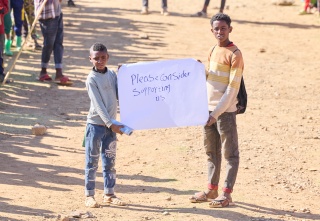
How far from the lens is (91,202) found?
8.09 m

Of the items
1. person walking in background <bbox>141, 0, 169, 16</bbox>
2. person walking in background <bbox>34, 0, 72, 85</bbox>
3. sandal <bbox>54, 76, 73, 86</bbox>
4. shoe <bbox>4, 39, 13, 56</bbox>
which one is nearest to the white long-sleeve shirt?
person walking in background <bbox>34, 0, 72, 85</bbox>

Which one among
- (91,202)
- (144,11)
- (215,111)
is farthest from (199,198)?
(144,11)

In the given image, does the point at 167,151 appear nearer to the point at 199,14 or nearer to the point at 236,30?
the point at 236,30

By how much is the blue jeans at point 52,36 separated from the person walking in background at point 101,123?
19.2 feet

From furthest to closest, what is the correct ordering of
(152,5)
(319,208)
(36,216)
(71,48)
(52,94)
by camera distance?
(152,5) < (71,48) < (52,94) < (319,208) < (36,216)

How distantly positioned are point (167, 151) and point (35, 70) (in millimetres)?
5384

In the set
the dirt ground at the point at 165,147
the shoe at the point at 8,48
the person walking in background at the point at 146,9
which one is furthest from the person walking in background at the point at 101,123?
the person walking in background at the point at 146,9

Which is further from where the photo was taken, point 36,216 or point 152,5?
point 152,5

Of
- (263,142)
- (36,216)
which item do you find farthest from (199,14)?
(36,216)

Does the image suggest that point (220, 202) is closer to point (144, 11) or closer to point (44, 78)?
point (44, 78)

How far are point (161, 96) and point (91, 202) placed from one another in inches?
43.9

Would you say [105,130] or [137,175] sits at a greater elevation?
[105,130]

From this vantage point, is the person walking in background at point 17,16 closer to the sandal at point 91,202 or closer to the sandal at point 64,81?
the sandal at point 64,81

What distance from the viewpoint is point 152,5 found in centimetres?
2473
